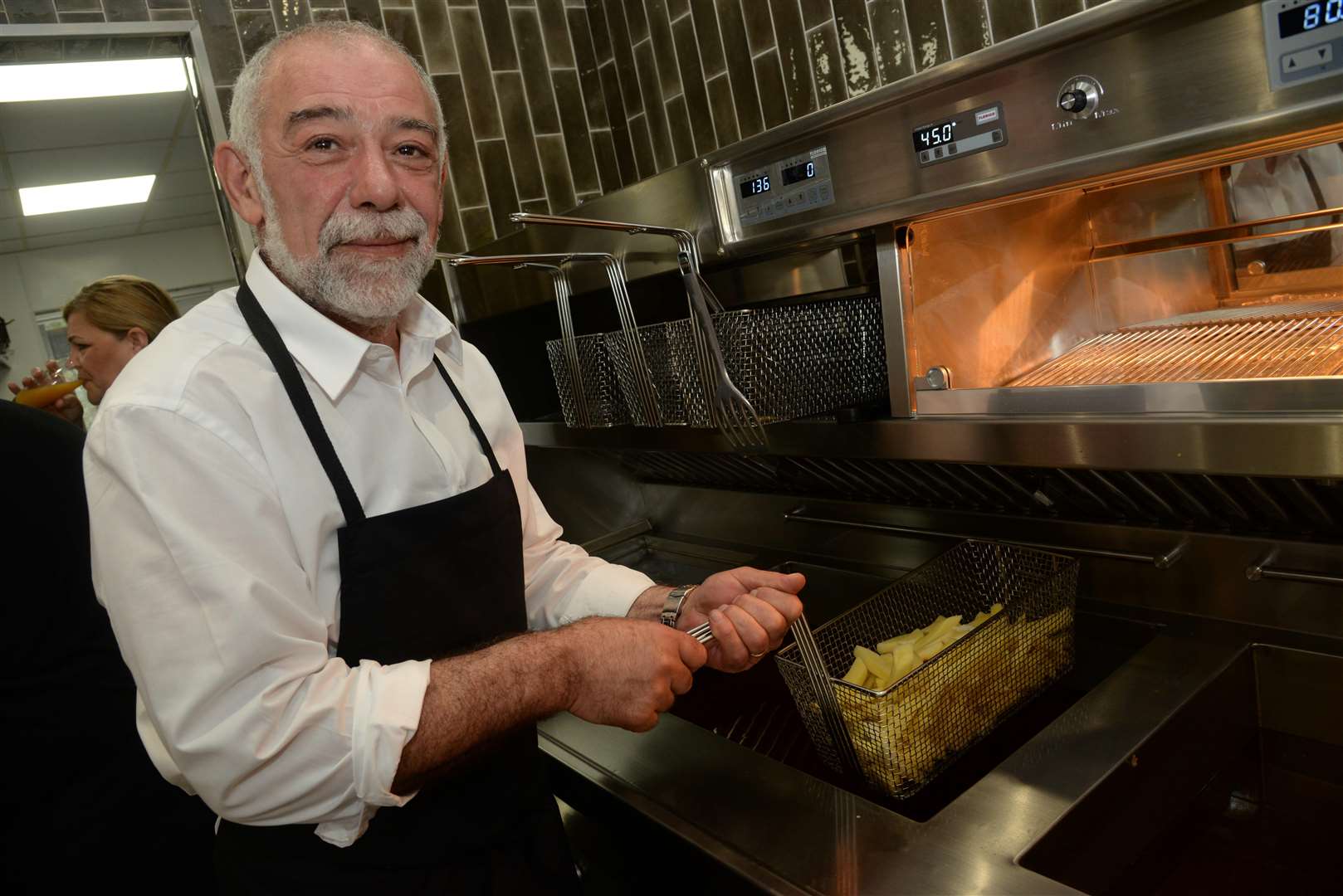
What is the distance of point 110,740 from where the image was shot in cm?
148

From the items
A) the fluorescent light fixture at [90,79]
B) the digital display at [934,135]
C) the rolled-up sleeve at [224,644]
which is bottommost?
the rolled-up sleeve at [224,644]

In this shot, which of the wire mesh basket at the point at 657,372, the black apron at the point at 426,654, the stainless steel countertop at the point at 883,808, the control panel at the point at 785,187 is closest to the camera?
the stainless steel countertop at the point at 883,808

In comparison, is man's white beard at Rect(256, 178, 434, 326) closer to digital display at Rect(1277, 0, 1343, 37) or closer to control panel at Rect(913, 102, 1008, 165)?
control panel at Rect(913, 102, 1008, 165)

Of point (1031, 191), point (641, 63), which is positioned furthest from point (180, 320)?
point (641, 63)

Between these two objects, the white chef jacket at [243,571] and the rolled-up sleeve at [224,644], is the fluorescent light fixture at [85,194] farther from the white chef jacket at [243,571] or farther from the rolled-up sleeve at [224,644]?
the rolled-up sleeve at [224,644]

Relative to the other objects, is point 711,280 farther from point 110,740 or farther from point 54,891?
point 54,891

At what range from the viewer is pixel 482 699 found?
0.94m

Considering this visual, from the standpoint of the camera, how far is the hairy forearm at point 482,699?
905 millimetres

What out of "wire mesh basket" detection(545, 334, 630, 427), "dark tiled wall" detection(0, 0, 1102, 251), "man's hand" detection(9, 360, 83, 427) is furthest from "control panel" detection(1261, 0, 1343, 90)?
"man's hand" detection(9, 360, 83, 427)

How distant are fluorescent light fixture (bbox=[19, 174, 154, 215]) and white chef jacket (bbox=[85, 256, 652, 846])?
1678mm

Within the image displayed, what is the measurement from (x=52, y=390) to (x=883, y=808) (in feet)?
8.20

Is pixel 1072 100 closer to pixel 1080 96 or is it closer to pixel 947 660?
pixel 1080 96

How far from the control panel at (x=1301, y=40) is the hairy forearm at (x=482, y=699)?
34.7 inches

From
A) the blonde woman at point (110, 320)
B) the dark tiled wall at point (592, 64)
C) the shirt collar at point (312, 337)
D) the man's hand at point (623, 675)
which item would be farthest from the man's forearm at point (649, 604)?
the blonde woman at point (110, 320)
